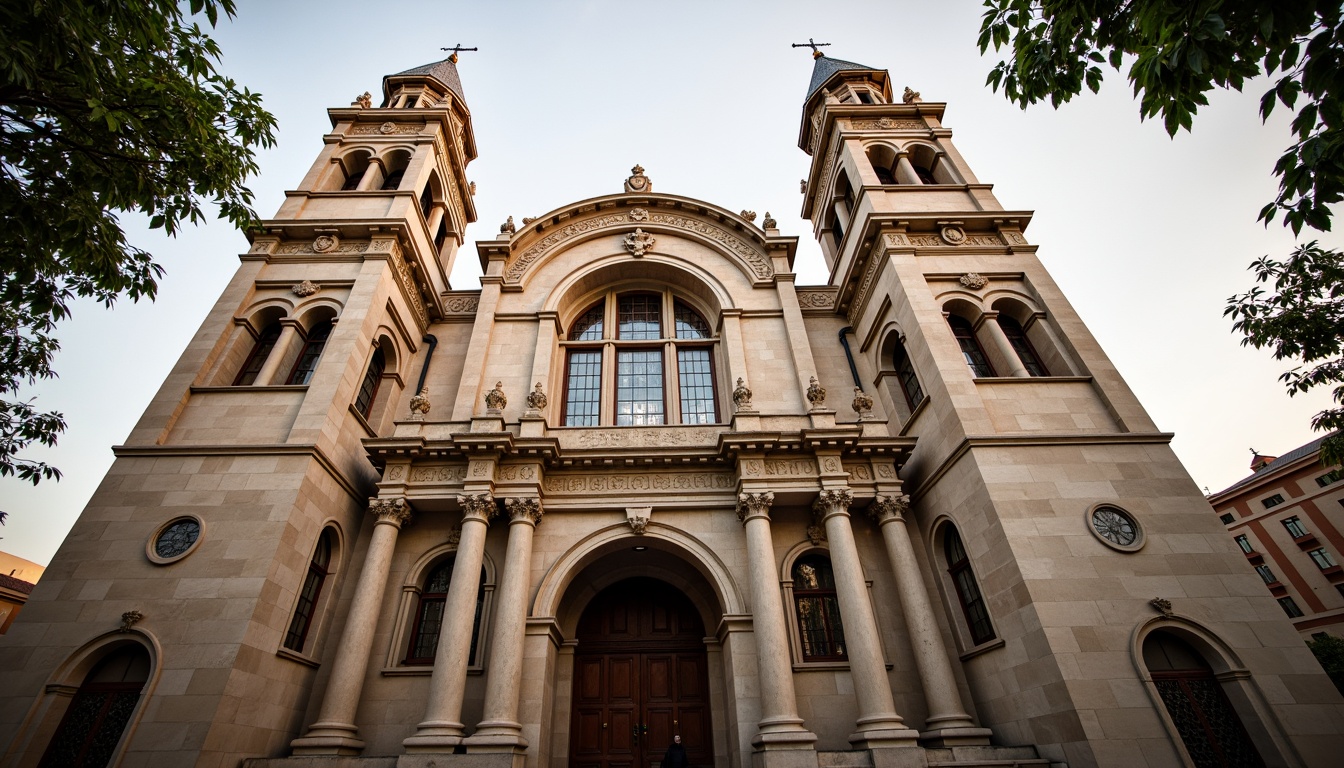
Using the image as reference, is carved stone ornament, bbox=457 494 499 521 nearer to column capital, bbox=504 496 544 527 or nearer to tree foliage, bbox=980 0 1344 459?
column capital, bbox=504 496 544 527

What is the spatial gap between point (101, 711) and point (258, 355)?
300 inches

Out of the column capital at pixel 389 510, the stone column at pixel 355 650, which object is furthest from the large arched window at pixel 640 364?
the stone column at pixel 355 650

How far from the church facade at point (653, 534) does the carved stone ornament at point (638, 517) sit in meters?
0.09

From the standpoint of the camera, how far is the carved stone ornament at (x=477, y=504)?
1173 centimetres

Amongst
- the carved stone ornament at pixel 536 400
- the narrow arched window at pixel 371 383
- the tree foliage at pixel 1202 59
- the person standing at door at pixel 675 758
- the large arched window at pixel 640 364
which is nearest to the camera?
the tree foliage at pixel 1202 59

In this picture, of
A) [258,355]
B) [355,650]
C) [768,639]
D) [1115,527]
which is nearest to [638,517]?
[768,639]

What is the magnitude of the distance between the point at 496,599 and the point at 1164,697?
11.6 m

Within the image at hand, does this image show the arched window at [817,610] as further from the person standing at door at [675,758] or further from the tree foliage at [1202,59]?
the tree foliage at [1202,59]

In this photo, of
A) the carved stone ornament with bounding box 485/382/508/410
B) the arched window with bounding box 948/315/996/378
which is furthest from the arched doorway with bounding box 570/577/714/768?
the arched window with bounding box 948/315/996/378

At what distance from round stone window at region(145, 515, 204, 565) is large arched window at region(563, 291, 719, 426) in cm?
784

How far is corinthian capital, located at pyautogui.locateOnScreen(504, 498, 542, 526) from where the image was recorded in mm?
11883

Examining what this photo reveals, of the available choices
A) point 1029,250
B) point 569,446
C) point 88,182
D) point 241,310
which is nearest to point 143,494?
point 241,310

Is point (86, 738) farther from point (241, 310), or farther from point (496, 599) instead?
point (241, 310)

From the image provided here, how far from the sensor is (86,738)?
8.45 metres
